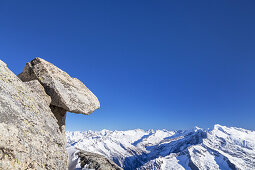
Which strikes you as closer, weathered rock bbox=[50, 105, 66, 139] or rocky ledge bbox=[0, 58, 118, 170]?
rocky ledge bbox=[0, 58, 118, 170]

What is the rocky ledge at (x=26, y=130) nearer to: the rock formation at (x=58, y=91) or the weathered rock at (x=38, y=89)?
the weathered rock at (x=38, y=89)

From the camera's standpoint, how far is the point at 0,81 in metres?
6.70

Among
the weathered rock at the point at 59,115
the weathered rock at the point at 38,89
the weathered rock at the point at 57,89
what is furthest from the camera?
the weathered rock at the point at 59,115

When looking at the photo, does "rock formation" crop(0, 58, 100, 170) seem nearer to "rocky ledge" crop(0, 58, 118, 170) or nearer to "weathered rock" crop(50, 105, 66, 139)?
"rocky ledge" crop(0, 58, 118, 170)

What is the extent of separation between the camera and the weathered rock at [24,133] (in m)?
5.01

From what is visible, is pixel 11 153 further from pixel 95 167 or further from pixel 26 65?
pixel 95 167

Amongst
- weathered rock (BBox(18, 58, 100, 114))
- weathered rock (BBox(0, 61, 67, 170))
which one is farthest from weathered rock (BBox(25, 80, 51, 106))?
weathered rock (BBox(0, 61, 67, 170))

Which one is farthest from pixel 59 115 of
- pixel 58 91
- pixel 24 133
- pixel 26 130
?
pixel 24 133

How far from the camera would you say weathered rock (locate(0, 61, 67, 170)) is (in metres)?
5.01

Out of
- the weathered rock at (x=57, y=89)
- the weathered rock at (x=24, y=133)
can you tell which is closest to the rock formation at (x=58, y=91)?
the weathered rock at (x=57, y=89)

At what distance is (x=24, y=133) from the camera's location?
5895mm

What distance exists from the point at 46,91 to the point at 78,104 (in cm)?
260

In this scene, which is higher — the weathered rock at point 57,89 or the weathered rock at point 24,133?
the weathered rock at point 57,89

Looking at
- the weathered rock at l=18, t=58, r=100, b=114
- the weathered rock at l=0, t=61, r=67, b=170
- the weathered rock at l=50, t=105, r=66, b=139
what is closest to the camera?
the weathered rock at l=0, t=61, r=67, b=170
